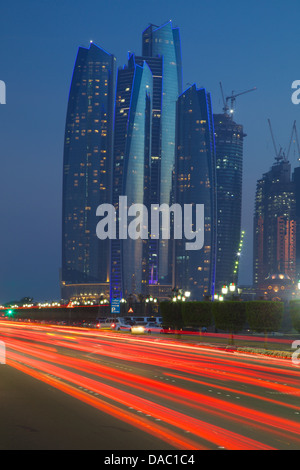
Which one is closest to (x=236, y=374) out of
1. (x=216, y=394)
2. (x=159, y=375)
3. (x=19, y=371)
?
(x=159, y=375)

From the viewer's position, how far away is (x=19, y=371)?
27.3 metres

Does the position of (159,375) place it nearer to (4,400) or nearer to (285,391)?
(285,391)

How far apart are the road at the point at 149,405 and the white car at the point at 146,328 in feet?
113

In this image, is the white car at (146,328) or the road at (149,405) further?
the white car at (146,328)

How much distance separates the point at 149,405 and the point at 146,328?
51841mm

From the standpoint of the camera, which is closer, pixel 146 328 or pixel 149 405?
pixel 149 405

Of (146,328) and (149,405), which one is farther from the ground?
(149,405)

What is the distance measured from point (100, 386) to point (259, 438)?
31.1ft

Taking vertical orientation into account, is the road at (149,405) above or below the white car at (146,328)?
above

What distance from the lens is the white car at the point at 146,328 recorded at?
66.2m

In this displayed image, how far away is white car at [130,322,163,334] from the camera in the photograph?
6619cm

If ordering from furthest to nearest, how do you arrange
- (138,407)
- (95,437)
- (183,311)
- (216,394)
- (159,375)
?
(183,311)
(159,375)
(216,394)
(138,407)
(95,437)

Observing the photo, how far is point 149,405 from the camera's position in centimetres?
1673
